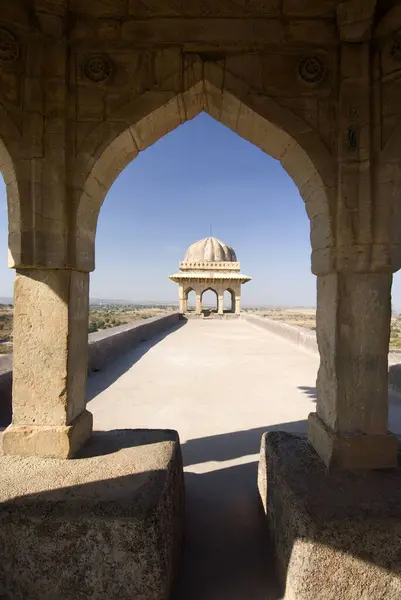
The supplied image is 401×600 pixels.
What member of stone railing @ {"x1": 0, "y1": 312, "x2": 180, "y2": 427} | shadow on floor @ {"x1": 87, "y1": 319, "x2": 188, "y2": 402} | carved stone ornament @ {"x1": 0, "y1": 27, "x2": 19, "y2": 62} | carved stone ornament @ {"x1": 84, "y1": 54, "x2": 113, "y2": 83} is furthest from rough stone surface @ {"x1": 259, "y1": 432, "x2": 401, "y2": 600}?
shadow on floor @ {"x1": 87, "y1": 319, "x2": 188, "y2": 402}

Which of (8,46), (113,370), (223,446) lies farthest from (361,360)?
(113,370)

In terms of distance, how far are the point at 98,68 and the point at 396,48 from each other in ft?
7.47

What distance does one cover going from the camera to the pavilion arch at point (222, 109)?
8.20 feet

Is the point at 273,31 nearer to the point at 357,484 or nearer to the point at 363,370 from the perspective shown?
the point at 363,370

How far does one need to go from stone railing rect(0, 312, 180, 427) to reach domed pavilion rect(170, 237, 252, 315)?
8.55 meters

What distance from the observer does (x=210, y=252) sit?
989 inches

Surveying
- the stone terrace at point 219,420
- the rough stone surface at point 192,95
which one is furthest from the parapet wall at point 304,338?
the rough stone surface at point 192,95

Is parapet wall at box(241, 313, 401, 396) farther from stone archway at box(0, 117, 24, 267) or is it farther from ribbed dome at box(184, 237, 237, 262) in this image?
ribbed dome at box(184, 237, 237, 262)

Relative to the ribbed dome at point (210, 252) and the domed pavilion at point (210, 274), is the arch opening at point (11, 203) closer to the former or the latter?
the domed pavilion at point (210, 274)

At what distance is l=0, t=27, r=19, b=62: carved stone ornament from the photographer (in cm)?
241

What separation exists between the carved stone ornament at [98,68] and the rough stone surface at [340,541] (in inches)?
133

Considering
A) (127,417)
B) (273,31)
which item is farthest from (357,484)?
(273,31)

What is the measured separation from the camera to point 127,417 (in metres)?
4.49

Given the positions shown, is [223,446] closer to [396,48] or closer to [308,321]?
[396,48]
